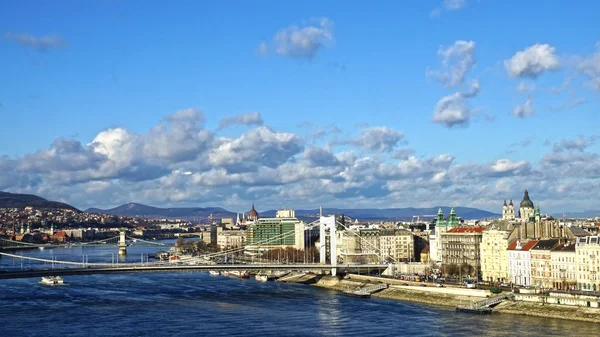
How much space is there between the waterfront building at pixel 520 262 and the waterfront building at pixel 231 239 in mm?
84966

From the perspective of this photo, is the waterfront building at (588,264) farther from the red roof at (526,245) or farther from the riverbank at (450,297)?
the riverbank at (450,297)

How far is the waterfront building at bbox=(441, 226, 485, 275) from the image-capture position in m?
75.4

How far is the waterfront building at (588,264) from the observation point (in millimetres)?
56406

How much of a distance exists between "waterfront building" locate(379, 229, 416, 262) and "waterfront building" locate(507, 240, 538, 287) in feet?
112

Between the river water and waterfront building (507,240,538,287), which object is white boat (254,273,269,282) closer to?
the river water

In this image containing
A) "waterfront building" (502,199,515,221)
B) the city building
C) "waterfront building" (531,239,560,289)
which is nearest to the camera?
"waterfront building" (531,239,560,289)

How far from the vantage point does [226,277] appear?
91.5 meters

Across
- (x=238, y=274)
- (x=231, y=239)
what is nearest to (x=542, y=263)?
(x=238, y=274)

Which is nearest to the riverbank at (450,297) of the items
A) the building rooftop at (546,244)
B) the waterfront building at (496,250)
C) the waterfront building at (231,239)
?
the waterfront building at (496,250)

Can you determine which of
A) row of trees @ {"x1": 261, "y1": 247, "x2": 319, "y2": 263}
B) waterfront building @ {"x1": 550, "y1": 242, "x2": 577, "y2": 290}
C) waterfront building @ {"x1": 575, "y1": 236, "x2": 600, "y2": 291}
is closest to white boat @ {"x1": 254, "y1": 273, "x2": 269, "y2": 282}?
row of trees @ {"x1": 261, "y1": 247, "x2": 319, "y2": 263}

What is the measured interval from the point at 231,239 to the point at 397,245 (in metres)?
57.8

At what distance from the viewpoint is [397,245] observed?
10138 cm

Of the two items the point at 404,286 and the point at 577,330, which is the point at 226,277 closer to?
the point at 404,286

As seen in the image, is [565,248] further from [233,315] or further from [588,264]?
[233,315]
